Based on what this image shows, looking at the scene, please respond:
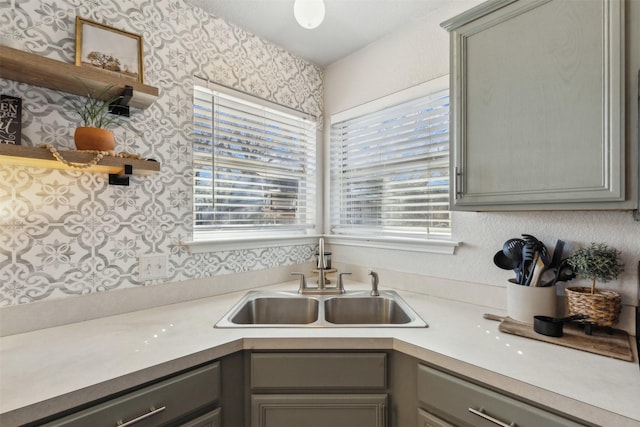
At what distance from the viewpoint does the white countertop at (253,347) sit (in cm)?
76

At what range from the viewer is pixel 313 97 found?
2.29 meters

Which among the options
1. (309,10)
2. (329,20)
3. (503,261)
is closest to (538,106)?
(503,261)

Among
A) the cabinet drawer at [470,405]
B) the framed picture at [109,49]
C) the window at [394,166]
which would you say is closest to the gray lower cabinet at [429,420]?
the cabinet drawer at [470,405]

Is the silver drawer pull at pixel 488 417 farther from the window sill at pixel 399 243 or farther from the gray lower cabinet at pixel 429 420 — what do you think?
the window sill at pixel 399 243

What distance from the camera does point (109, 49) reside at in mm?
1344

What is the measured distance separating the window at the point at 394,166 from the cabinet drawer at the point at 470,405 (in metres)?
0.87

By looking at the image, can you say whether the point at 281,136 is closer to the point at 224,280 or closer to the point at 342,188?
the point at 342,188

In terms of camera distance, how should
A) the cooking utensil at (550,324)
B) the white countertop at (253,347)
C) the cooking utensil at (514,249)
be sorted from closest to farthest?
the white countertop at (253,347), the cooking utensil at (550,324), the cooking utensil at (514,249)

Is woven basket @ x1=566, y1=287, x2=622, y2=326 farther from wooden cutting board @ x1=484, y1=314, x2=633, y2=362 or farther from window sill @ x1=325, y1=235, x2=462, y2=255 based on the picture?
window sill @ x1=325, y1=235, x2=462, y2=255

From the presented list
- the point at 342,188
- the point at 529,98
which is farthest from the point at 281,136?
the point at 529,98

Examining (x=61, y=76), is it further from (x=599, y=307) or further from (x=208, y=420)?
(x=599, y=307)

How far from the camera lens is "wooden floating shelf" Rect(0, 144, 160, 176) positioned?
1009 mm

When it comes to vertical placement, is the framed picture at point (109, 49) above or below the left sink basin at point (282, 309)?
above

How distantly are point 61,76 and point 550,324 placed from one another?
197 centimetres
